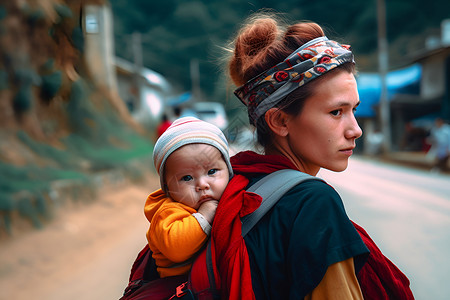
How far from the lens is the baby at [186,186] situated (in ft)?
3.68

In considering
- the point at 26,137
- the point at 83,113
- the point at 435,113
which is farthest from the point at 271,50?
the point at 435,113

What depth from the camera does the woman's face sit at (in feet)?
4.02

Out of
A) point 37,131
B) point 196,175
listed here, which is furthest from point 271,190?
point 37,131

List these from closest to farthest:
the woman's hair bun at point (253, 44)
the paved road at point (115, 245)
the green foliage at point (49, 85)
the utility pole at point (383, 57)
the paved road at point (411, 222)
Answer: the woman's hair bun at point (253, 44) → the paved road at point (411, 222) → the paved road at point (115, 245) → the green foliage at point (49, 85) → the utility pole at point (383, 57)

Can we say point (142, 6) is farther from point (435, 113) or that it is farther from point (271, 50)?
point (271, 50)

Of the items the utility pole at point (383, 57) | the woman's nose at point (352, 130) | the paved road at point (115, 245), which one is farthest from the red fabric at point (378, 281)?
the utility pole at point (383, 57)

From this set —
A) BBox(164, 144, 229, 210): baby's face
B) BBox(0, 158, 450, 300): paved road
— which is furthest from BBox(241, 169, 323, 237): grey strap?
BBox(0, 158, 450, 300): paved road

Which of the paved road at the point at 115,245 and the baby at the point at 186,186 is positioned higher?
the paved road at the point at 115,245

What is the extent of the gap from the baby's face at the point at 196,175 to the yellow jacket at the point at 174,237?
1.4 inches

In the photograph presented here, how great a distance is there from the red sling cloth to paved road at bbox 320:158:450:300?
715 millimetres

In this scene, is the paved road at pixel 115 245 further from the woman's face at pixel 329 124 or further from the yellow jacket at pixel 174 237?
the yellow jacket at pixel 174 237

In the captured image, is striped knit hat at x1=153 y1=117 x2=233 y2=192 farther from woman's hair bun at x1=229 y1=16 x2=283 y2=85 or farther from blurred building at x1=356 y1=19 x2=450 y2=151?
blurred building at x1=356 y1=19 x2=450 y2=151

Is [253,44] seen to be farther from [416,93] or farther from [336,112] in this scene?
[416,93]

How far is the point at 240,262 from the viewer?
107 centimetres
